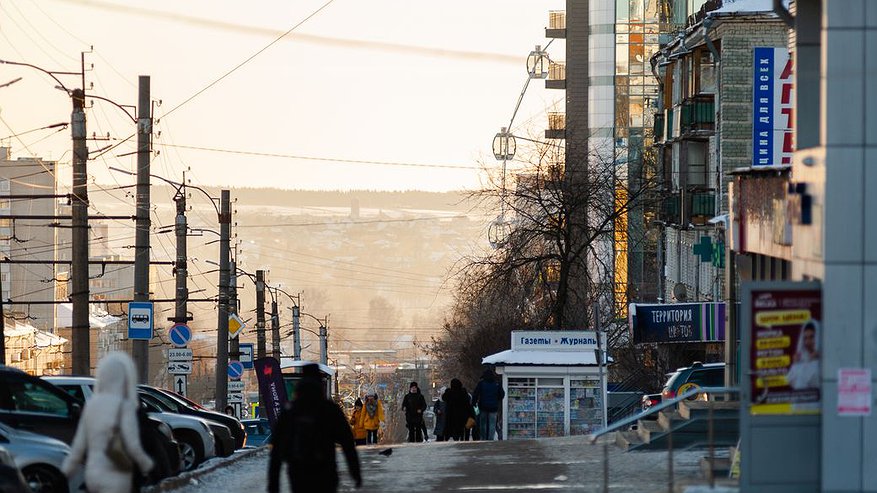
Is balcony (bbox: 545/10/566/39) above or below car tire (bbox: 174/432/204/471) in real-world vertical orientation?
above

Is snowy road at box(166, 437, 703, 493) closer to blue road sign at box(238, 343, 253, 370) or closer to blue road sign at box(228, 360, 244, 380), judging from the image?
blue road sign at box(228, 360, 244, 380)

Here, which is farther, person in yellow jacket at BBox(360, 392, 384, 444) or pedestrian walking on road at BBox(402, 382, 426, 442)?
person in yellow jacket at BBox(360, 392, 384, 444)

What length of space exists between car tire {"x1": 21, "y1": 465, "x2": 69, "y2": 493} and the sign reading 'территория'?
1866 centimetres

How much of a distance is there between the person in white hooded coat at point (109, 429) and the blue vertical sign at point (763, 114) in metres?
30.4

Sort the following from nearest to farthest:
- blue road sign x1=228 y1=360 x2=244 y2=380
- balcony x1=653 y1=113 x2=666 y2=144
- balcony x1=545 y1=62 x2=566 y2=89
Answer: blue road sign x1=228 y1=360 x2=244 y2=380 → balcony x1=653 y1=113 x2=666 y2=144 → balcony x1=545 y1=62 x2=566 y2=89

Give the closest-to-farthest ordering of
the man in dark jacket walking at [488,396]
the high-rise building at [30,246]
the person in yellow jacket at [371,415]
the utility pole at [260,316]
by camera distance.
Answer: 1. the man in dark jacket walking at [488,396]
2. the person in yellow jacket at [371,415]
3. the utility pole at [260,316]
4. the high-rise building at [30,246]

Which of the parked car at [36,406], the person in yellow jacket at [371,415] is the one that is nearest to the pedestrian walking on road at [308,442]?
the parked car at [36,406]

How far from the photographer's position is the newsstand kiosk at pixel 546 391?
34.4 metres

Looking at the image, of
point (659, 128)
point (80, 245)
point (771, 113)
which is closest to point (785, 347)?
point (80, 245)

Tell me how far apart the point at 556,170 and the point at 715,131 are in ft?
23.3

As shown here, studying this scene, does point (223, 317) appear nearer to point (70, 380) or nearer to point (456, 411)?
point (456, 411)

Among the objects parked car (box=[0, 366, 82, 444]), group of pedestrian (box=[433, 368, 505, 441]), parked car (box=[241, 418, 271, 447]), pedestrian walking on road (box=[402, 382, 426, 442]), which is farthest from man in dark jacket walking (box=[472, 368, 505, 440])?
parked car (box=[241, 418, 271, 447])

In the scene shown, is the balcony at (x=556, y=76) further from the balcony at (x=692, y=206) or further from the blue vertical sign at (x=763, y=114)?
the blue vertical sign at (x=763, y=114)

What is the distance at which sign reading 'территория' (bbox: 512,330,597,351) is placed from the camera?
35.2 metres
